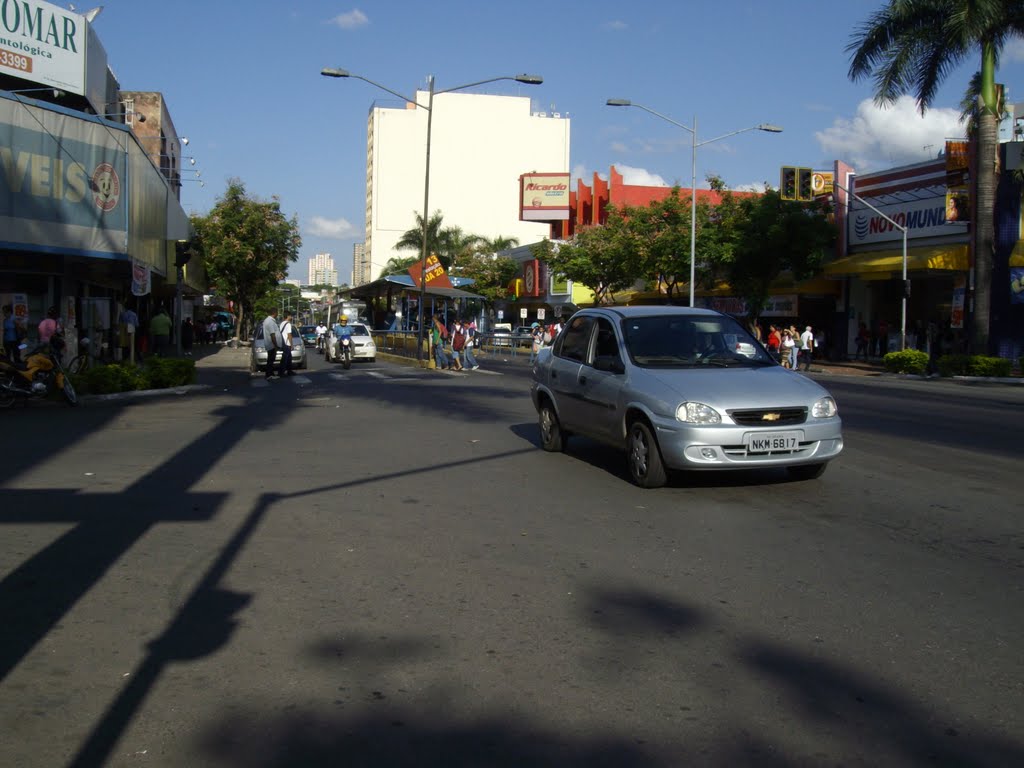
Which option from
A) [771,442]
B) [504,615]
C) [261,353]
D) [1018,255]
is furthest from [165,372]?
[1018,255]

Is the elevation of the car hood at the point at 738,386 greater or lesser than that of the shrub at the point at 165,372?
greater

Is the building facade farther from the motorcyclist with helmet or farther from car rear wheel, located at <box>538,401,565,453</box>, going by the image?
car rear wheel, located at <box>538,401,565,453</box>

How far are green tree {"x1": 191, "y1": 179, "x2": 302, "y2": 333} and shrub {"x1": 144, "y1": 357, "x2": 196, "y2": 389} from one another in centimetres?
3243

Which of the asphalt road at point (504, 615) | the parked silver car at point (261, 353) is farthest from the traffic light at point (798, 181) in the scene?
the asphalt road at point (504, 615)

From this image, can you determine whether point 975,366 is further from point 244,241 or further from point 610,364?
point 244,241

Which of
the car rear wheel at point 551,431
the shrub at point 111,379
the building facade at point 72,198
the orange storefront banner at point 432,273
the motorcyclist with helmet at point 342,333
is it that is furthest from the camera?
the orange storefront banner at point 432,273

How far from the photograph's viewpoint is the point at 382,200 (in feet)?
396

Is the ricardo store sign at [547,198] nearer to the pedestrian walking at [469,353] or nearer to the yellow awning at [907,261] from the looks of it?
the yellow awning at [907,261]

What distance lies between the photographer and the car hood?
8.78 m

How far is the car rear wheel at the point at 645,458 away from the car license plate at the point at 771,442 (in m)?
0.83

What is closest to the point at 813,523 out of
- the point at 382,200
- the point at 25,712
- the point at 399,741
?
the point at 399,741

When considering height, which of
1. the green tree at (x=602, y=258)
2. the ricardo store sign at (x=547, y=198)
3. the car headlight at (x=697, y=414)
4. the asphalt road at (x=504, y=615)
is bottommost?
the asphalt road at (x=504, y=615)

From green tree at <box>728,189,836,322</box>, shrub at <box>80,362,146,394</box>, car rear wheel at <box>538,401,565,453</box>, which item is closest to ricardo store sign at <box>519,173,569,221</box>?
green tree at <box>728,189,836,322</box>

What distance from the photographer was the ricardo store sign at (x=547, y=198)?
7562cm
